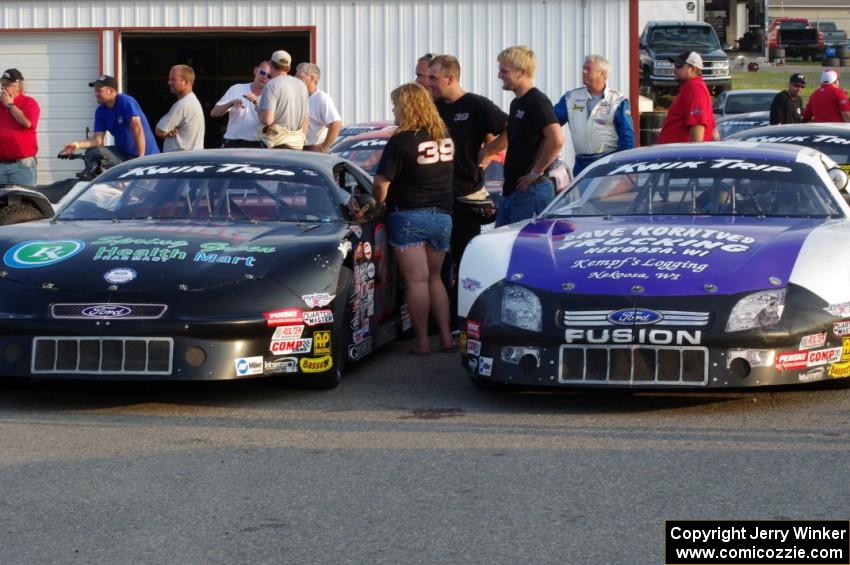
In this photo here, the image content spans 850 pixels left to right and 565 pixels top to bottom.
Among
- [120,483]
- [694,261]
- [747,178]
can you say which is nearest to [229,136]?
[747,178]

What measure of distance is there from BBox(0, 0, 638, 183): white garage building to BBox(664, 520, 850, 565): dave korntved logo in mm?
15745

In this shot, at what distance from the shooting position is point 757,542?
465 cm

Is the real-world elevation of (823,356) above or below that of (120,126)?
below

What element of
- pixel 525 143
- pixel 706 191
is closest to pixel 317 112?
pixel 525 143

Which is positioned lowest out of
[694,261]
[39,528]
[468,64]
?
[39,528]

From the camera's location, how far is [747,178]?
8227 mm

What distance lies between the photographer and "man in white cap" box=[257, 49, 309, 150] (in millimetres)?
12406

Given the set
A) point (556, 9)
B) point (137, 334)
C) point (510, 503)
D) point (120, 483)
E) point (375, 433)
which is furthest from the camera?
point (556, 9)

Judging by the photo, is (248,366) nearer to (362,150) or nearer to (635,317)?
(635,317)

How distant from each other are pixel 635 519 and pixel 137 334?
9.50ft

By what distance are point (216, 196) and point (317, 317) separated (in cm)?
144

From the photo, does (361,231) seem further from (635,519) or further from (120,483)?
(635,519)

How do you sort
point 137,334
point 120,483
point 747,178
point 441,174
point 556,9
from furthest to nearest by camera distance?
point 556,9, point 441,174, point 747,178, point 137,334, point 120,483

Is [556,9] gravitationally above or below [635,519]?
above
